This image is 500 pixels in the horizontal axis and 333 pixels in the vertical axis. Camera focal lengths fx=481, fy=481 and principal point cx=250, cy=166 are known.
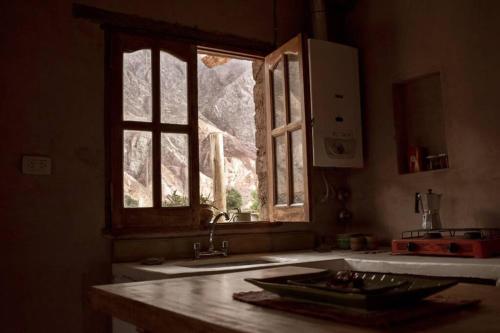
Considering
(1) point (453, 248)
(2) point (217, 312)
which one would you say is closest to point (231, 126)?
(1) point (453, 248)

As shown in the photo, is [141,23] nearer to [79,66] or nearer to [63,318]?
[79,66]

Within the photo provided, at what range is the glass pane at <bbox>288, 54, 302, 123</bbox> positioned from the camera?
137 inches

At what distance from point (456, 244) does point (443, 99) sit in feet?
3.54

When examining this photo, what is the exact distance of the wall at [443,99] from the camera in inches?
120

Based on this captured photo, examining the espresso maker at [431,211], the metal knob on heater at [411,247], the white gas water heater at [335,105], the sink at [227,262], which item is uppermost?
the white gas water heater at [335,105]

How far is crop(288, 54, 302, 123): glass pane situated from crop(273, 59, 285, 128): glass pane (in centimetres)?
8

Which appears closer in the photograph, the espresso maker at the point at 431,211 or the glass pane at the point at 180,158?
the espresso maker at the point at 431,211

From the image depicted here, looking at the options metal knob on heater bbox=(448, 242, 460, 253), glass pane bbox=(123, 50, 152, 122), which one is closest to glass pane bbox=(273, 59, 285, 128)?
glass pane bbox=(123, 50, 152, 122)

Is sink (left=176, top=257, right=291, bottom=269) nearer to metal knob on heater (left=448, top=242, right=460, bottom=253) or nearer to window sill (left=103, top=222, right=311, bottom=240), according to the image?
window sill (left=103, top=222, right=311, bottom=240)

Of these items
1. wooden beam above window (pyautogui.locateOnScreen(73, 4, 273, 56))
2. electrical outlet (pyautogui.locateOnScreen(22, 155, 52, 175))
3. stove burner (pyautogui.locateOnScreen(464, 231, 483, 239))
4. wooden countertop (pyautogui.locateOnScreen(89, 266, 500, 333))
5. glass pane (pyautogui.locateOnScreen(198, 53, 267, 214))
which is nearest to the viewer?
wooden countertop (pyautogui.locateOnScreen(89, 266, 500, 333))

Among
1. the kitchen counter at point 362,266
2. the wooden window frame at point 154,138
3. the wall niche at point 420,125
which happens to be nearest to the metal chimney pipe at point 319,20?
the wall niche at point 420,125

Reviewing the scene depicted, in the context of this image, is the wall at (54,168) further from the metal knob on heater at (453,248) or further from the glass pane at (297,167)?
the metal knob on heater at (453,248)

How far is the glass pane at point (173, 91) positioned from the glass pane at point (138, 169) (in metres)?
0.21

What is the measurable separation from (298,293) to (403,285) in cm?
26
